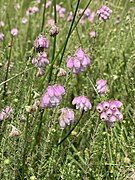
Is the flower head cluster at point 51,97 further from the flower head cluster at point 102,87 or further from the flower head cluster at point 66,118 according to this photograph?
the flower head cluster at point 102,87

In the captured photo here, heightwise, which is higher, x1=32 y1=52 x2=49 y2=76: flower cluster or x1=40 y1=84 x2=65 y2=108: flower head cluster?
x1=32 y1=52 x2=49 y2=76: flower cluster

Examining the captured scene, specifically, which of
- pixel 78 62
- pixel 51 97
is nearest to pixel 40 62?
pixel 78 62

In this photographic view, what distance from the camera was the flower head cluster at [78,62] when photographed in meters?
1.43

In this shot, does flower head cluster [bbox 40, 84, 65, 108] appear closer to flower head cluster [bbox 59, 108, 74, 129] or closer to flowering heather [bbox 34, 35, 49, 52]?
flower head cluster [bbox 59, 108, 74, 129]

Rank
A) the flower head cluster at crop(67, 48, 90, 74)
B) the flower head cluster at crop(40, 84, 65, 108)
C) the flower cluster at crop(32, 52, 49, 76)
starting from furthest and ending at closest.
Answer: the flower cluster at crop(32, 52, 49, 76) < the flower head cluster at crop(67, 48, 90, 74) < the flower head cluster at crop(40, 84, 65, 108)

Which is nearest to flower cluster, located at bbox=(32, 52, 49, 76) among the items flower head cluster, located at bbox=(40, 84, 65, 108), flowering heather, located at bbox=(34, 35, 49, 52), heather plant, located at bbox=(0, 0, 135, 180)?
heather plant, located at bbox=(0, 0, 135, 180)

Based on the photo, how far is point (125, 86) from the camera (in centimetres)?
221

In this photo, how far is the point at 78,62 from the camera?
1433 millimetres

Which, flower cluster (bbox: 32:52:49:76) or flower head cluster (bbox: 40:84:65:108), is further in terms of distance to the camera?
flower cluster (bbox: 32:52:49:76)

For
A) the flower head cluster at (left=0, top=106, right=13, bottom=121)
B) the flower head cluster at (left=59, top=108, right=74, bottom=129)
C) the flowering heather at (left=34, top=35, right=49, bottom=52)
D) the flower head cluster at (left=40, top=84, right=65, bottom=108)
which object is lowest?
the flower head cluster at (left=59, top=108, right=74, bottom=129)

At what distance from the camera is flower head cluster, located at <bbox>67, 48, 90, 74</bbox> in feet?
4.68

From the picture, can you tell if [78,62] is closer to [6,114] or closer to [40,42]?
[40,42]

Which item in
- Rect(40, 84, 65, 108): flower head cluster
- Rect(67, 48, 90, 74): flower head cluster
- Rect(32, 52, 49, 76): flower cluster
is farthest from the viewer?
Rect(32, 52, 49, 76): flower cluster

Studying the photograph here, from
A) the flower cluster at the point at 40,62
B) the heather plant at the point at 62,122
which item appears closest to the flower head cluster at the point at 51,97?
the heather plant at the point at 62,122
